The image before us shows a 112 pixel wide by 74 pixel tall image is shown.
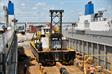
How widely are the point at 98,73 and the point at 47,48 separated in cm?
1181

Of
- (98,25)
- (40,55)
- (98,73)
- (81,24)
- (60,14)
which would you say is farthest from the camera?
(81,24)

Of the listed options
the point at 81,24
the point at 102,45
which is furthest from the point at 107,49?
the point at 81,24

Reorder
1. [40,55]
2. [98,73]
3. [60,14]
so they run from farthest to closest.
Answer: [60,14], [40,55], [98,73]

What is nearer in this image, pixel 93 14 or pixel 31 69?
pixel 31 69

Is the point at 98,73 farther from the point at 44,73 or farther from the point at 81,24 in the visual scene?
the point at 81,24

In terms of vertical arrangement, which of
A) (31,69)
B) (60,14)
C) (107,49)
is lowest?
(31,69)

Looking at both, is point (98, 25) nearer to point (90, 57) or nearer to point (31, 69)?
point (90, 57)

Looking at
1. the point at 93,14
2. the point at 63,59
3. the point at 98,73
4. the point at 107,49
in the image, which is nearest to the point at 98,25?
the point at 93,14

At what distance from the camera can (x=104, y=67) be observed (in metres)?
29.3

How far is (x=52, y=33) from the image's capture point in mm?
35281

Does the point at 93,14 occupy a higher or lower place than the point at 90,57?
higher

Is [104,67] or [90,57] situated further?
[90,57]

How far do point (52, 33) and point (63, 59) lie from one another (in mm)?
3724

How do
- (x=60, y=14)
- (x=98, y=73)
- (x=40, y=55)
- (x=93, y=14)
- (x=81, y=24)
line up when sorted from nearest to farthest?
(x=98, y=73) → (x=40, y=55) → (x=60, y=14) → (x=93, y=14) → (x=81, y=24)
